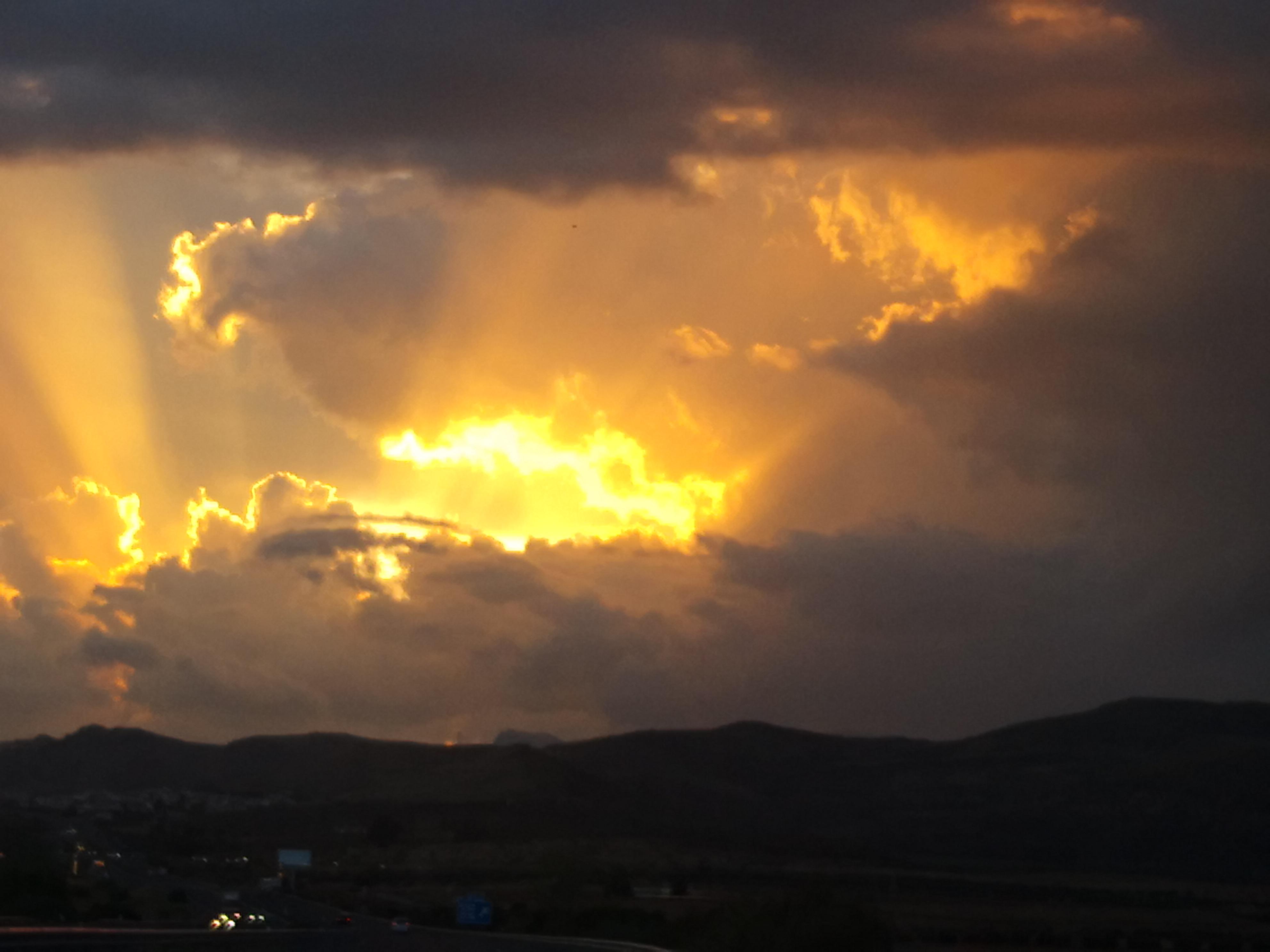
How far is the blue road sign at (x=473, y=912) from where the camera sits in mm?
116812

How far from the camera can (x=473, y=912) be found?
11719 cm

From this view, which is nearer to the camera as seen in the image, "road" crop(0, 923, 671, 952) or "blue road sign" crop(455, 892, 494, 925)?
"road" crop(0, 923, 671, 952)

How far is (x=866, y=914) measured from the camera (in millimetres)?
76375

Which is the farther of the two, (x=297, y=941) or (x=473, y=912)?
(x=473, y=912)

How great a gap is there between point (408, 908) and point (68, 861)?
32.1 metres

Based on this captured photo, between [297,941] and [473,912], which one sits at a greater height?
[473,912]

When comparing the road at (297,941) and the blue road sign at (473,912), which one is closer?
the road at (297,941)


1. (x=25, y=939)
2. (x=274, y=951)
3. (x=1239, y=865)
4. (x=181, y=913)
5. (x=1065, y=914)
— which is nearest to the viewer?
(x=25, y=939)

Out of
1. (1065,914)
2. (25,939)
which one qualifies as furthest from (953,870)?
(25,939)

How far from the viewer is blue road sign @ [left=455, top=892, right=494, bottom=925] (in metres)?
117

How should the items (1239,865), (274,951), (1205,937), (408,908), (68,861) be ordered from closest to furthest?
(274,951) → (1205,937) → (408,908) → (68,861) → (1239,865)

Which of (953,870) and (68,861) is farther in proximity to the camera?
(953,870)

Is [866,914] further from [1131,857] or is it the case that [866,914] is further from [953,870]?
[1131,857]

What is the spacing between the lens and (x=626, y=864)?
193 m
